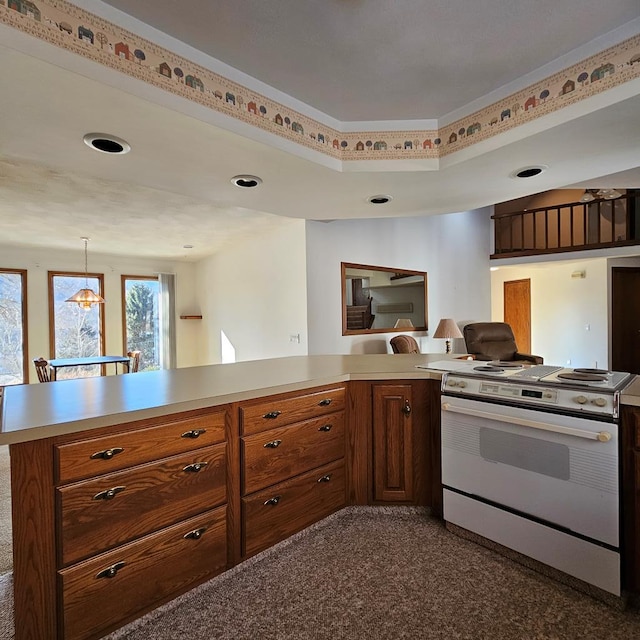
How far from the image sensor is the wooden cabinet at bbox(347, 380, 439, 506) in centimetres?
233

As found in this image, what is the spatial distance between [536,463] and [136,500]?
5.73 feet

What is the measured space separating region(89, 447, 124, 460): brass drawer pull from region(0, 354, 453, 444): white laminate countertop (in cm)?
10

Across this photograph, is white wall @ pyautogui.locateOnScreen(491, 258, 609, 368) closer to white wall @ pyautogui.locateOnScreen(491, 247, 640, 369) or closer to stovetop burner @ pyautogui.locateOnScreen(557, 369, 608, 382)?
white wall @ pyautogui.locateOnScreen(491, 247, 640, 369)

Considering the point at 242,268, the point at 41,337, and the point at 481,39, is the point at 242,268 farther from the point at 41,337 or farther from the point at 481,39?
the point at 481,39

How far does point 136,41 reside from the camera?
1.62 metres

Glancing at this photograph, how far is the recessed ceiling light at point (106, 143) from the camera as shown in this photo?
191 centimetres

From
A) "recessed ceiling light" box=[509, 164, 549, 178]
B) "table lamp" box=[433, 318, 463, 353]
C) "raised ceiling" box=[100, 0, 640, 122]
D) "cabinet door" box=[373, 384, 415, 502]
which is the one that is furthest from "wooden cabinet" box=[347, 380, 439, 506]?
"table lamp" box=[433, 318, 463, 353]

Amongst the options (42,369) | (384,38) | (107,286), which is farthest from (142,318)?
(384,38)

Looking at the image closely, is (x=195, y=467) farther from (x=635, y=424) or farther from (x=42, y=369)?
(x=42, y=369)

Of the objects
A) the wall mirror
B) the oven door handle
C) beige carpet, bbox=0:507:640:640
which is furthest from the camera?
the wall mirror

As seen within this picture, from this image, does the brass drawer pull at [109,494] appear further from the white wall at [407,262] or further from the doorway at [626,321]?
the doorway at [626,321]

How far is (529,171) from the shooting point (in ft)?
8.39

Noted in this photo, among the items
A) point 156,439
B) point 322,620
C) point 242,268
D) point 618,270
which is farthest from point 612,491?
point 618,270

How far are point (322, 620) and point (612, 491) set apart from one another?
4.26 ft
